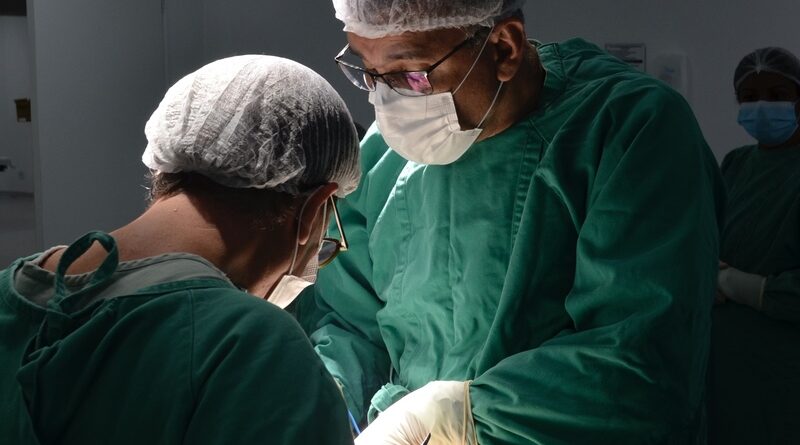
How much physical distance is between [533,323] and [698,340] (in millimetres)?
252

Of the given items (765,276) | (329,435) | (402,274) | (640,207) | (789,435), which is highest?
(640,207)

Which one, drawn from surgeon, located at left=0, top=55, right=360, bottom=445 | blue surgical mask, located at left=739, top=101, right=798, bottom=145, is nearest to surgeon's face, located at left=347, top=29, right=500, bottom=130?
surgeon, located at left=0, top=55, right=360, bottom=445

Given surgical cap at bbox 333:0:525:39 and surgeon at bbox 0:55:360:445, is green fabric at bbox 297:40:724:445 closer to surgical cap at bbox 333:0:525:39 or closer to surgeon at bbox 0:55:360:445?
surgical cap at bbox 333:0:525:39

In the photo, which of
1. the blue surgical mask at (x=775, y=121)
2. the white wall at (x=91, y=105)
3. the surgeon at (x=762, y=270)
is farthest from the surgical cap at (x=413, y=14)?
the blue surgical mask at (x=775, y=121)

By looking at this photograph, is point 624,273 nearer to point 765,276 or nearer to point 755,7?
point 765,276

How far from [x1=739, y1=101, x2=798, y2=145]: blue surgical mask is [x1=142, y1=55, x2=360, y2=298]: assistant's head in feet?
7.08

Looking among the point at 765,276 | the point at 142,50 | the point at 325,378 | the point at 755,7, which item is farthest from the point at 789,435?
the point at 142,50

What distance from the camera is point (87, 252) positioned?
91 centimetres

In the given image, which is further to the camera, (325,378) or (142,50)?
(142,50)

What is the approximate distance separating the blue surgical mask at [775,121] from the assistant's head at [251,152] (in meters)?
2.16

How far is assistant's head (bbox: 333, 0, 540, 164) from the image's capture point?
53.2 inches

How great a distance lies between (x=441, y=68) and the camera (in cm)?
140

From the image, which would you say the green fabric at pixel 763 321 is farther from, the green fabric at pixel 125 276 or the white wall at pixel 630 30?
the green fabric at pixel 125 276

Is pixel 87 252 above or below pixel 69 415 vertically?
above
